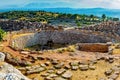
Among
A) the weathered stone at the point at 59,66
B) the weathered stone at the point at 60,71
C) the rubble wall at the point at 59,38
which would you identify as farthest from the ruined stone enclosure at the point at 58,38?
the weathered stone at the point at 60,71

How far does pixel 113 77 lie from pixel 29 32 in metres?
28.4

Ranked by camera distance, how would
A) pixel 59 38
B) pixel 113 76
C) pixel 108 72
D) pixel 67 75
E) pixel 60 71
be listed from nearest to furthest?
pixel 113 76
pixel 67 75
pixel 108 72
pixel 60 71
pixel 59 38

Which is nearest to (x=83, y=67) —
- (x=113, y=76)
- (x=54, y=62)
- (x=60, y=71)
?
(x=60, y=71)

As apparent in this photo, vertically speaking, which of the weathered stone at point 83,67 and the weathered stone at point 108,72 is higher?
the weathered stone at point 83,67

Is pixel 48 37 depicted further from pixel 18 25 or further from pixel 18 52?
pixel 18 25

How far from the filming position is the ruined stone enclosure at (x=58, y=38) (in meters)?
45.8

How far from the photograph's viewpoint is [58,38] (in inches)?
1955

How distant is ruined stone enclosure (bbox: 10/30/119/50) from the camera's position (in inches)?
1801

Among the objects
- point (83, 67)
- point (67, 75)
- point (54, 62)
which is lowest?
point (67, 75)

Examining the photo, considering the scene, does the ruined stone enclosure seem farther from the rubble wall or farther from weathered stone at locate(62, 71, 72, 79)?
weathered stone at locate(62, 71, 72, 79)

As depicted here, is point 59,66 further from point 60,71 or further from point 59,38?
point 59,38

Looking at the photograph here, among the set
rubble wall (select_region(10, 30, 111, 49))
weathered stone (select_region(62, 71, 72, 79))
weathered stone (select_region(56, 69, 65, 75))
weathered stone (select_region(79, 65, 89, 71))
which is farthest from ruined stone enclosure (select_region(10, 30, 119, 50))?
weathered stone (select_region(62, 71, 72, 79))

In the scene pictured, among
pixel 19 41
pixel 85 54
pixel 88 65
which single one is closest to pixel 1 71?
pixel 88 65

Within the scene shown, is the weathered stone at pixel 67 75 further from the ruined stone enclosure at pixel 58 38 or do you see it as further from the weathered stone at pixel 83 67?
the ruined stone enclosure at pixel 58 38
